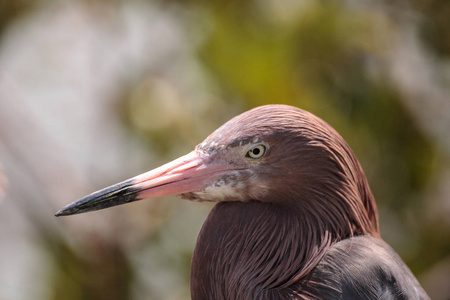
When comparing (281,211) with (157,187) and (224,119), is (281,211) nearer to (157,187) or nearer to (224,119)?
(157,187)

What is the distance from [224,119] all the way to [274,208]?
289 cm

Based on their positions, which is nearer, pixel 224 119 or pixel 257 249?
pixel 257 249

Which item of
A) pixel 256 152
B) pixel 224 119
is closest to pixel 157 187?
pixel 256 152

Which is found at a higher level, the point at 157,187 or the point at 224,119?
the point at 157,187

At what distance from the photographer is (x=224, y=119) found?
4.78 m

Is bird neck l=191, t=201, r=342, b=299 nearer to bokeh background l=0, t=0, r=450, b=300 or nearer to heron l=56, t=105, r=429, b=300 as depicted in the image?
heron l=56, t=105, r=429, b=300

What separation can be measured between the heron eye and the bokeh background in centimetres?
261

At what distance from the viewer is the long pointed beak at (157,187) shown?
1917 millimetres

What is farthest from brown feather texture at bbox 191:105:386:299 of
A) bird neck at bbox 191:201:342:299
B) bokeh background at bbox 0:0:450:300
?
bokeh background at bbox 0:0:450:300

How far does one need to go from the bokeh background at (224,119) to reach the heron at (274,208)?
258cm

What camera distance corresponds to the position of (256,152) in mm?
1902

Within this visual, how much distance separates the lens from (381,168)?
476cm

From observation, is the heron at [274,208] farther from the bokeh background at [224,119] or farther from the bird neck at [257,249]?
the bokeh background at [224,119]

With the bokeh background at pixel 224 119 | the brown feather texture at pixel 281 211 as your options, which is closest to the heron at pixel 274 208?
the brown feather texture at pixel 281 211
